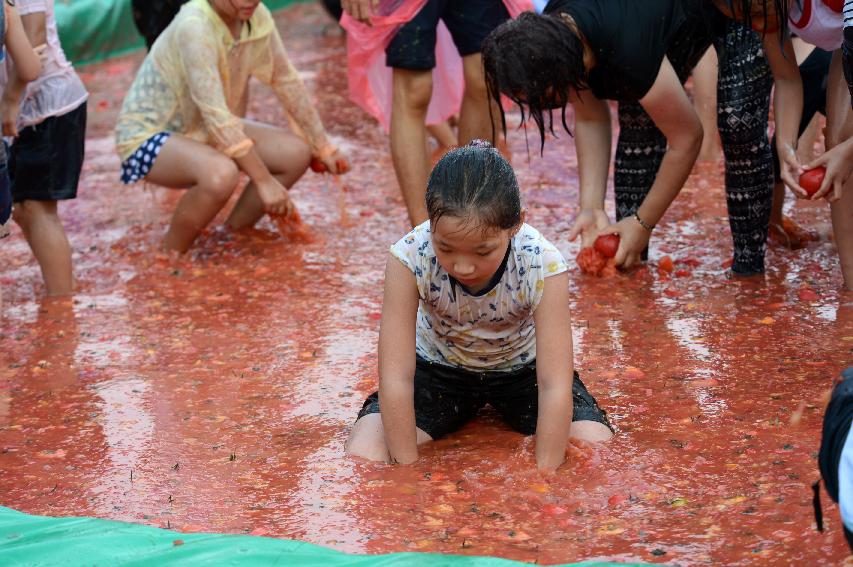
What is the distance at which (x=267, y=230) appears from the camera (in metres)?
5.59

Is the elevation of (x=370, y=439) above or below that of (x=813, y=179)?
below

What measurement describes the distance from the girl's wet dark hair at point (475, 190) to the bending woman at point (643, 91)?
1.14 metres

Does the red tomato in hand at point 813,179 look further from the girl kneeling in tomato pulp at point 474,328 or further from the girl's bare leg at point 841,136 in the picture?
the girl kneeling in tomato pulp at point 474,328

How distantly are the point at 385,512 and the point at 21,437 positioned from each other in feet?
4.19

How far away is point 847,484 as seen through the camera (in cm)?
201

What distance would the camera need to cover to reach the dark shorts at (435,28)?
4930 millimetres

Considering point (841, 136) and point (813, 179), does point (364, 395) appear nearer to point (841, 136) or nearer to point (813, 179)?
point (813, 179)

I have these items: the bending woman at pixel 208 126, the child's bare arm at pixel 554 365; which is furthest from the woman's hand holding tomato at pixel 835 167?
the bending woman at pixel 208 126

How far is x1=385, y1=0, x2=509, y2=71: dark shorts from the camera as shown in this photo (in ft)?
16.2

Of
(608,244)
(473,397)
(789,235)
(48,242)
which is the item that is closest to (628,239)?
(608,244)

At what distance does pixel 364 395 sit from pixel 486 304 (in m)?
0.76

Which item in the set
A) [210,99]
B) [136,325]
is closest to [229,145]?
[210,99]

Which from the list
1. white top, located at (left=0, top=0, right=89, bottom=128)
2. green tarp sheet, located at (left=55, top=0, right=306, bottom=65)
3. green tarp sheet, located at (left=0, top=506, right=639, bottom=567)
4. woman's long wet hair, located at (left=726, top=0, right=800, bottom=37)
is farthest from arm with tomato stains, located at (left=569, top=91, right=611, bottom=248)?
green tarp sheet, located at (left=55, top=0, right=306, bottom=65)

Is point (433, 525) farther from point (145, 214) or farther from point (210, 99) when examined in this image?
point (145, 214)
